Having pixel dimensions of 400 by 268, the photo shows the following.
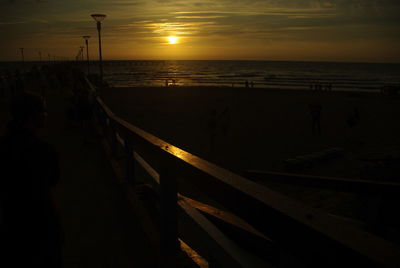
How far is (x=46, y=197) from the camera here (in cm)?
188

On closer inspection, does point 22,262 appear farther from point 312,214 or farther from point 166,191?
point 312,214

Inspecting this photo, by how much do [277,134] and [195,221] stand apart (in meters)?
13.1

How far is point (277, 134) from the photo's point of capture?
47.6 ft

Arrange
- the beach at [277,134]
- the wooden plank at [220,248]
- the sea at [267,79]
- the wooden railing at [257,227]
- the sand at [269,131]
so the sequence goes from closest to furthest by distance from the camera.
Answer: the wooden railing at [257,227] < the wooden plank at [220,248] < the beach at [277,134] < the sand at [269,131] < the sea at [267,79]

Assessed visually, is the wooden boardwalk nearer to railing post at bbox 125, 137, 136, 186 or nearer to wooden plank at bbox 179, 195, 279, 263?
railing post at bbox 125, 137, 136, 186

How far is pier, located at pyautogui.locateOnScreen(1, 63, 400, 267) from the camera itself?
84 cm

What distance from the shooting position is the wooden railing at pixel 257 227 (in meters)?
0.77

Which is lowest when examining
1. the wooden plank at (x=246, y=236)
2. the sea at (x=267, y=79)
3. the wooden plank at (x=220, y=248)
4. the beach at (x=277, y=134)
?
the beach at (x=277, y=134)

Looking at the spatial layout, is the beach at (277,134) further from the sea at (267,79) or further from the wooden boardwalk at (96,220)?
the sea at (267,79)

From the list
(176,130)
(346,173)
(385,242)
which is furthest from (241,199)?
(176,130)

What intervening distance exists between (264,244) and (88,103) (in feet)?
23.9

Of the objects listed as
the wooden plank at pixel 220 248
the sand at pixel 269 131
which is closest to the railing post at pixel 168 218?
the wooden plank at pixel 220 248

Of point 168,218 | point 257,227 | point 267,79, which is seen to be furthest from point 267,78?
point 257,227

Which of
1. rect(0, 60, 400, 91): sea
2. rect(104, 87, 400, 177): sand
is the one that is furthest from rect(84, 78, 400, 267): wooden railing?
rect(0, 60, 400, 91): sea
